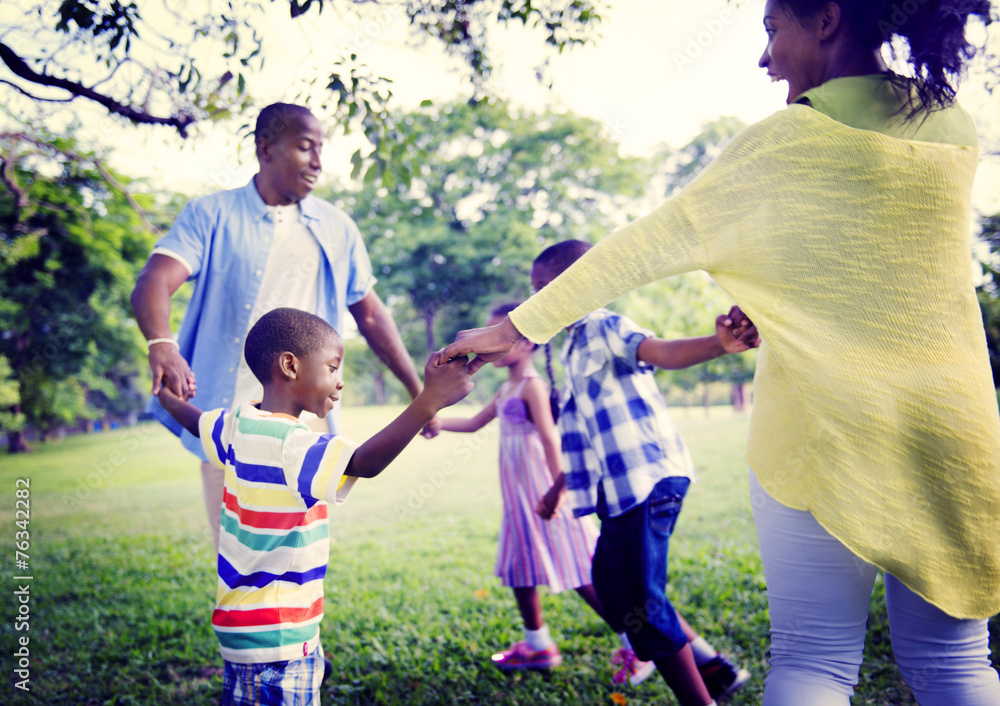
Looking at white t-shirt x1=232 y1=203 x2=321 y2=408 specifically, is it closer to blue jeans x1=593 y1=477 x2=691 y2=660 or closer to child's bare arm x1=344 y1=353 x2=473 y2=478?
child's bare arm x1=344 y1=353 x2=473 y2=478

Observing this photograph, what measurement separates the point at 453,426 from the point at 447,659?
1240 millimetres

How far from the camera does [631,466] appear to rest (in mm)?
2295

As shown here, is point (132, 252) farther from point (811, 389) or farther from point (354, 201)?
point (811, 389)

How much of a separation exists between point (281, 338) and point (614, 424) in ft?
4.23

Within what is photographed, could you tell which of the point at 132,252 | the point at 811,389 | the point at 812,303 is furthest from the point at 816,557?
the point at 132,252

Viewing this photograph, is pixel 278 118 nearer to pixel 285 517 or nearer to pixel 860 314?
pixel 285 517

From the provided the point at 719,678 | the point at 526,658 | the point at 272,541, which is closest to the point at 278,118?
the point at 272,541

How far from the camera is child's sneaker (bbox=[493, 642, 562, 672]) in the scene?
307 centimetres

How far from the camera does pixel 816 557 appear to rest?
1.38 metres

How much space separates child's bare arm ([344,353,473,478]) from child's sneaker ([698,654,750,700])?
6.68ft

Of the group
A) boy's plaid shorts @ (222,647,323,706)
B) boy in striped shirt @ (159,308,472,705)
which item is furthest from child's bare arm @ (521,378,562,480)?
boy's plaid shorts @ (222,647,323,706)

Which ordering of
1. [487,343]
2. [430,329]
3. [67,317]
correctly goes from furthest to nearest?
[430,329], [67,317], [487,343]

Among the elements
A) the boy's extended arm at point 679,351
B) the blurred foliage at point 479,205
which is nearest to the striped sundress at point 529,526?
the boy's extended arm at point 679,351

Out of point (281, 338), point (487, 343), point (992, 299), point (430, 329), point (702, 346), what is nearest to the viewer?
point (487, 343)
